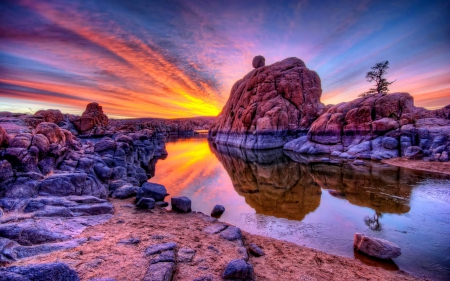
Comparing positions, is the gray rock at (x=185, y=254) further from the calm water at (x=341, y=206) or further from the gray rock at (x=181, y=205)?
the gray rock at (x=181, y=205)

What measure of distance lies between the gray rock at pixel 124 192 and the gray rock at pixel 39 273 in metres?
8.66

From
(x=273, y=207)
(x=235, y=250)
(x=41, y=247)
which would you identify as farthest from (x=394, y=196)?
(x=41, y=247)

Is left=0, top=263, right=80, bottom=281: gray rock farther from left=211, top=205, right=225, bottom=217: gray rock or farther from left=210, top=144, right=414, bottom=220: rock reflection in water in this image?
left=210, top=144, right=414, bottom=220: rock reflection in water

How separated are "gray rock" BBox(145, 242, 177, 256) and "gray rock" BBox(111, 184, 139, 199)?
271 inches

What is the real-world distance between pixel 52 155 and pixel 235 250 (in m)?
11.5

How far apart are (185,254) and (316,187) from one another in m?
12.9

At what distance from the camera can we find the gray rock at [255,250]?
6688mm

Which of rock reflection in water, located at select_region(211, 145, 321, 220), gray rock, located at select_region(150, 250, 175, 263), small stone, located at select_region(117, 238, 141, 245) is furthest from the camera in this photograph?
rock reflection in water, located at select_region(211, 145, 321, 220)

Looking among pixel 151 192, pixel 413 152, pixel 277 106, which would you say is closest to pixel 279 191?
pixel 151 192

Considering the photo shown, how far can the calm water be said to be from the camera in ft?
25.1

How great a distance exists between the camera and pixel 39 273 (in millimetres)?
3449

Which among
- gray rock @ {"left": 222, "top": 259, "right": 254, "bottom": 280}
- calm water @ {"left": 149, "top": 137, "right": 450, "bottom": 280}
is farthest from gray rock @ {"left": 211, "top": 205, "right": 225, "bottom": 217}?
gray rock @ {"left": 222, "top": 259, "right": 254, "bottom": 280}

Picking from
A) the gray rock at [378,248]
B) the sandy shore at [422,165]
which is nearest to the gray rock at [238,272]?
the gray rock at [378,248]

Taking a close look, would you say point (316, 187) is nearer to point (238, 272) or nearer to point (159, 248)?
point (238, 272)
